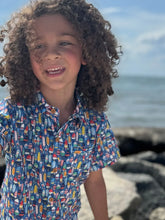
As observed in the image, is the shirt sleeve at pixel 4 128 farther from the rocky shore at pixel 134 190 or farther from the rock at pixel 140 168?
the rock at pixel 140 168

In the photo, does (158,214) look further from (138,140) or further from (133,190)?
(138,140)

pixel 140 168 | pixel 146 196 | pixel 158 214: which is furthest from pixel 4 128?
pixel 140 168

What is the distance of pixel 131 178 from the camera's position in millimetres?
4121

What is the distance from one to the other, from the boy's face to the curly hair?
0.05m

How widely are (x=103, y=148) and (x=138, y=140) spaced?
4280mm

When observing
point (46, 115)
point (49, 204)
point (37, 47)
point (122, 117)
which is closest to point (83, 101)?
point (46, 115)

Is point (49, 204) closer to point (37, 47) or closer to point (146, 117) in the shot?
point (37, 47)

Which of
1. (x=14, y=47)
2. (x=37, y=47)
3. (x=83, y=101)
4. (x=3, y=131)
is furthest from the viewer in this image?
(x=83, y=101)

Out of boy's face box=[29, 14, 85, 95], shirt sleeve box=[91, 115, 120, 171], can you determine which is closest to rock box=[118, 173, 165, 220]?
shirt sleeve box=[91, 115, 120, 171]

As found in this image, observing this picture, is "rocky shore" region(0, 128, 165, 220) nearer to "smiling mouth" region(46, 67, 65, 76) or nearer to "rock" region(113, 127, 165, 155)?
"rock" region(113, 127, 165, 155)

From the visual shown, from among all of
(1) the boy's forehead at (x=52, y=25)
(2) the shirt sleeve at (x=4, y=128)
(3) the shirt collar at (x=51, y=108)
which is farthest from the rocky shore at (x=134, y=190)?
(1) the boy's forehead at (x=52, y=25)

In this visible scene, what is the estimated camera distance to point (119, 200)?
10.7 ft

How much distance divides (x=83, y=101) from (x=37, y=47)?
475 millimetres

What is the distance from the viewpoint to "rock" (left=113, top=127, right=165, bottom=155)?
6.07m
